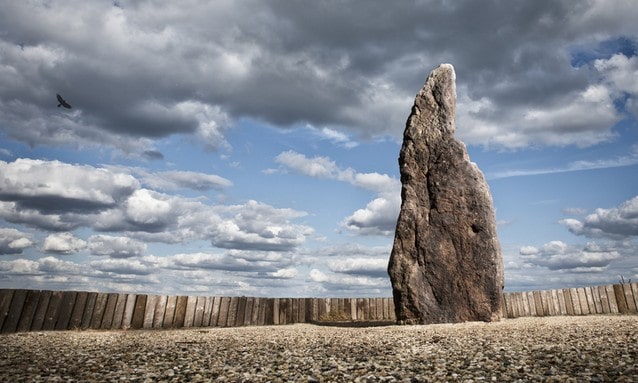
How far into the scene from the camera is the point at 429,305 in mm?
11234

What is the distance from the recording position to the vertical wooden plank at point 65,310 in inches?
478

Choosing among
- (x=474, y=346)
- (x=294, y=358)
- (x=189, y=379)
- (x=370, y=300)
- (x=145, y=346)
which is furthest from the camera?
(x=370, y=300)

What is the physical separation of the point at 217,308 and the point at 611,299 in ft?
47.7

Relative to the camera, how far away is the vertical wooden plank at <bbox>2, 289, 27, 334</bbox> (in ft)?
38.0

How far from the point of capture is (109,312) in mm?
12883

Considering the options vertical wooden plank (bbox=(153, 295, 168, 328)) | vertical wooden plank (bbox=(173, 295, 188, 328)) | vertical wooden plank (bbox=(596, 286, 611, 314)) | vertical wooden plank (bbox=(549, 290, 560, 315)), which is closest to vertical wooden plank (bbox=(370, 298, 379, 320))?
vertical wooden plank (bbox=(549, 290, 560, 315))

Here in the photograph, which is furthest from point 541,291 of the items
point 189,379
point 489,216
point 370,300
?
point 189,379

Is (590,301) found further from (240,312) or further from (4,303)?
(4,303)

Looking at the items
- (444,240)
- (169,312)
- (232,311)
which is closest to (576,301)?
(444,240)

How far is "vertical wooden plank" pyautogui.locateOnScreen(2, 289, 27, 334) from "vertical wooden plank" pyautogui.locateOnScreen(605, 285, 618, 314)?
19329 mm

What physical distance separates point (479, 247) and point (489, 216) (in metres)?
0.84

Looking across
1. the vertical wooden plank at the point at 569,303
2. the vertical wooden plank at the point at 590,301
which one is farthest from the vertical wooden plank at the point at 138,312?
the vertical wooden plank at the point at 590,301

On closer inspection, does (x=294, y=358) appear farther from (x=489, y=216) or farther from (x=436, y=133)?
(x=436, y=133)

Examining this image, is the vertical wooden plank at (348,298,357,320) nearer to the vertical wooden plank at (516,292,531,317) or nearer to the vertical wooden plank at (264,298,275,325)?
the vertical wooden plank at (264,298,275,325)
